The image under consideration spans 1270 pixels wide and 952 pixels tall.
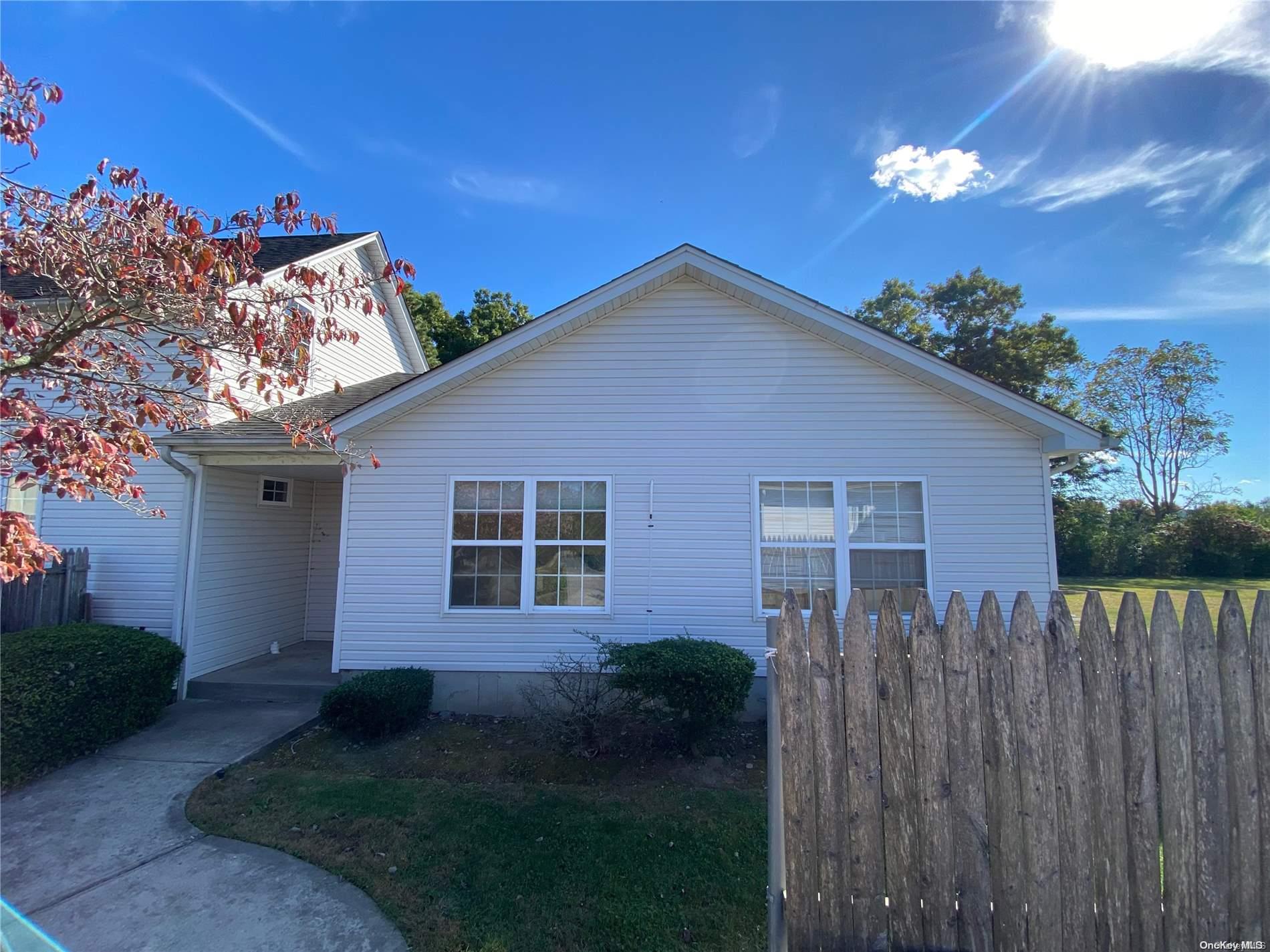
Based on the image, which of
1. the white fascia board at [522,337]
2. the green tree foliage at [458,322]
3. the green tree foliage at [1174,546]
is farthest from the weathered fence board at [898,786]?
the green tree foliage at [1174,546]

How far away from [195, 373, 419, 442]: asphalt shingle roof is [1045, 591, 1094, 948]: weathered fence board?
635 cm

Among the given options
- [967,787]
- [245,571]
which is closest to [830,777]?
[967,787]

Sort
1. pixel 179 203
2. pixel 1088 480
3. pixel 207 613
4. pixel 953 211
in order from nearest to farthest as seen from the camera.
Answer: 1. pixel 179 203
2. pixel 207 613
3. pixel 953 211
4. pixel 1088 480

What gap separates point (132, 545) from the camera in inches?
305

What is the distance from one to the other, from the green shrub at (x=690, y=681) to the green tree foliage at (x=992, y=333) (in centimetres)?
2164

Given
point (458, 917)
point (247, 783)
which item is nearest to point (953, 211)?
point (458, 917)

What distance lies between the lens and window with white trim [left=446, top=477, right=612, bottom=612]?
7.16 m

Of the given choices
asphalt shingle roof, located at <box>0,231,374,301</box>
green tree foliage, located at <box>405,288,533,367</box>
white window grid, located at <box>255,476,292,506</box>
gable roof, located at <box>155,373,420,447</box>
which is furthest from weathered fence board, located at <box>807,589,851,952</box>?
green tree foliage, located at <box>405,288,533,367</box>

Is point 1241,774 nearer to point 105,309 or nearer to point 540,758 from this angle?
point 540,758

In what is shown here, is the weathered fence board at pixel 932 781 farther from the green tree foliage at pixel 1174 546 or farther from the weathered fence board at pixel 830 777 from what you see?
the green tree foliage at pixel 1174 546

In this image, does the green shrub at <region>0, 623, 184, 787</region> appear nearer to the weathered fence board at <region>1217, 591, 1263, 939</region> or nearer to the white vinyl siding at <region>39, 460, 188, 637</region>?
the white vinyl siding at <region>39, 460, 188, 637</region>

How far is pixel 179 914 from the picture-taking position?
3.37m

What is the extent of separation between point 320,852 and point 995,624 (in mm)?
4654

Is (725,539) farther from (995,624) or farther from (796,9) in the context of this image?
(796,9)
